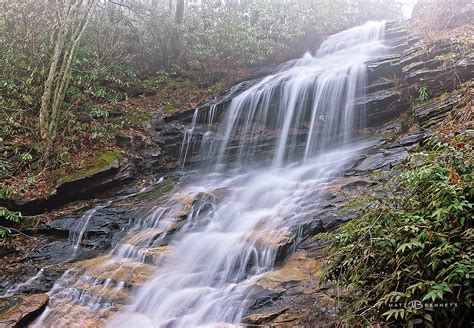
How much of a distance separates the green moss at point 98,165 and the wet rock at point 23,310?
129 inches

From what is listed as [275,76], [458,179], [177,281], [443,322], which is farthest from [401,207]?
[275,76]

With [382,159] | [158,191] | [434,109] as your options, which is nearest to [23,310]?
[158,191]

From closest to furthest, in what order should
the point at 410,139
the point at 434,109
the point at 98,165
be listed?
1. the point at 434,109
2. the point at 410,139
3. the point at 98,165

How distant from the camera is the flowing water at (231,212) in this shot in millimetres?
4904

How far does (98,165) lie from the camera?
332 inches

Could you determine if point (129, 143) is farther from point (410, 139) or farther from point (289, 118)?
point (410, 139)

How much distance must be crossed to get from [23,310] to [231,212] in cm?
381

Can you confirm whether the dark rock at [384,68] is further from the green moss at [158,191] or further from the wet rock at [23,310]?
the wet rock at [23,310]

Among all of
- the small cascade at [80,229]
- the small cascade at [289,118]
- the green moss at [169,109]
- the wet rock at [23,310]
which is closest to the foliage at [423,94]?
the small cascade at [289,118]

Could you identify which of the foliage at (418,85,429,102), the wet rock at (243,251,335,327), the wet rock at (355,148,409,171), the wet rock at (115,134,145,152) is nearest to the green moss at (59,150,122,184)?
the wet rock at (115,134,145,152)

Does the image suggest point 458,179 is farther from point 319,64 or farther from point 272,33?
point 272,33

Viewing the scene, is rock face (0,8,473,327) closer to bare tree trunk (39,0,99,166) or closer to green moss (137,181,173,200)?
green moss (137,181,173,200)

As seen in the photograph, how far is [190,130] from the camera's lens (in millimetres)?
10633

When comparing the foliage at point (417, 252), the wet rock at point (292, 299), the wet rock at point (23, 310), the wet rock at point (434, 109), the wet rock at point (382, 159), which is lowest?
the wet rock at point (23, 310)
